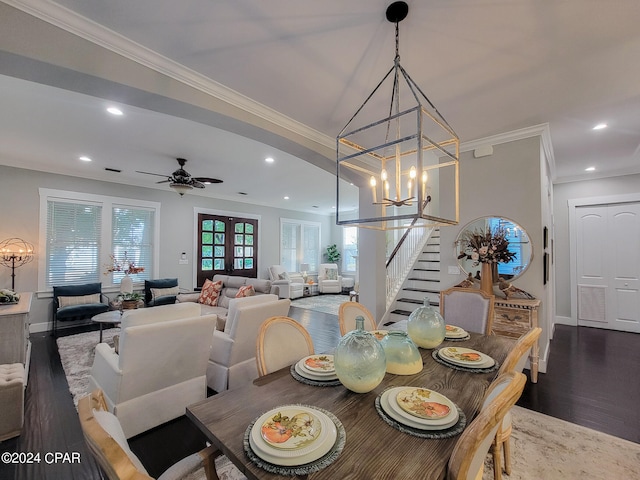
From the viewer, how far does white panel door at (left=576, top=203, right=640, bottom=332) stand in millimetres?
4801

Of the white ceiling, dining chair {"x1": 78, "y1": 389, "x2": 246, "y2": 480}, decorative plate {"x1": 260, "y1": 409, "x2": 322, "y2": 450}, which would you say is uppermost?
the white ceiling

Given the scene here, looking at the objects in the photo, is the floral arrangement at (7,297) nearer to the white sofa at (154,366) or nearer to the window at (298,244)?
the white sofa at (154,366)

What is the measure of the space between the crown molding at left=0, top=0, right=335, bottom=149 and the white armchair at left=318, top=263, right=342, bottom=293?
6767 mm

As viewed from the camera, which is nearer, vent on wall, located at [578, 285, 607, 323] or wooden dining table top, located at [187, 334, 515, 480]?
wooden dining table top, located at [187, 334, 515, 480]

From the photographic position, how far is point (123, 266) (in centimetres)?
597

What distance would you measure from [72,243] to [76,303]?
1.17m

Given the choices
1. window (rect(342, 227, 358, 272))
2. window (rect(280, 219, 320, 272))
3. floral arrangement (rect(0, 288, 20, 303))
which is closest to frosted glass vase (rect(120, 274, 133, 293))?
floral arrangement (rect(0, 288, 20, 303))

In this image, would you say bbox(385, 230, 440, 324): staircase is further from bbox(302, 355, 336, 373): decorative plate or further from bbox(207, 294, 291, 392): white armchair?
bbox(302, 355, 336, 373): decorative plate

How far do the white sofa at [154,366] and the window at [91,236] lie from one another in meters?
3.92

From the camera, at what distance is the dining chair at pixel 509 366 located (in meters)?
1.40

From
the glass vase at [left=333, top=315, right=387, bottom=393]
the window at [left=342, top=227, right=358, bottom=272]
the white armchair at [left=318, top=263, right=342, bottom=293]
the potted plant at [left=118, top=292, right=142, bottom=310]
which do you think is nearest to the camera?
the glass vase at [left=333, top=315, right=387, bottom=393]

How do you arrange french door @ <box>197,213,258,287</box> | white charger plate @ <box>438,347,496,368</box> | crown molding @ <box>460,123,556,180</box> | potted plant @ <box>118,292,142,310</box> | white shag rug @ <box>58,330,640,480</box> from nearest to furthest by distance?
white charger plate @ <box>438,347,496,368</box> → white shag rug @ <box>58,330,640,480</box> → crown molding @ <box>460,123,556,180</box> → potted plant @ <box>118,292,142,310</box> → french door @ <box>197,213,258,287</box>

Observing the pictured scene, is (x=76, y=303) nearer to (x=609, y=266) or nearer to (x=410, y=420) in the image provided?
(x=410, y=420)

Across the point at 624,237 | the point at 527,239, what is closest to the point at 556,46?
the point at 527,239
